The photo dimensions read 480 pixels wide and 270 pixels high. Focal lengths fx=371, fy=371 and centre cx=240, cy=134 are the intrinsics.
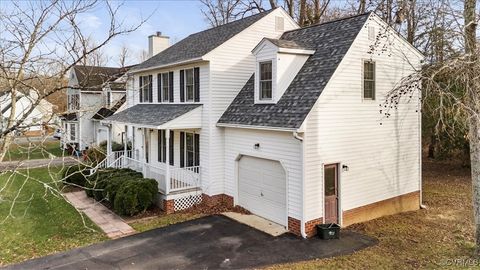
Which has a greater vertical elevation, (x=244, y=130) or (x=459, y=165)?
(x=244, y=130)

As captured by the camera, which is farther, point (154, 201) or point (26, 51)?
point (154, 201)

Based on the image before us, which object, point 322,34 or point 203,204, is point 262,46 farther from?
point 203,204

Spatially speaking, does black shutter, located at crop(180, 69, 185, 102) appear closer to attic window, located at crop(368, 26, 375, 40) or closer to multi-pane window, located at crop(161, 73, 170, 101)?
multi-pane window, located at crop(161, 73, 170, 101)

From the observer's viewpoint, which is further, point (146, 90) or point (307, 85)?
point (146, 90)

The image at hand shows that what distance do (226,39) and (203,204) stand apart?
6.86m

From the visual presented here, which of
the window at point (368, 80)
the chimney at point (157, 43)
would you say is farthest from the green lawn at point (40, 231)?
the chimney at point (157, 43)

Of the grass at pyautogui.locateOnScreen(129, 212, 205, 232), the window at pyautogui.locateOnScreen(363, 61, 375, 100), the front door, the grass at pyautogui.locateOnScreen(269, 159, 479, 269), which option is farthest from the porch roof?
the grass at pyautogui.locateOnScreen(269, 159, 479, 269)

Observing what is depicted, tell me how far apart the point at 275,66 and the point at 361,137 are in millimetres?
3883

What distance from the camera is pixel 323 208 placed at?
11930 mm

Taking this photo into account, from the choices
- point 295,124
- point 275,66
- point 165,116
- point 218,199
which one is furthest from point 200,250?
point 165,116

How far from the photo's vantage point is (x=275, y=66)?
12.7 metres

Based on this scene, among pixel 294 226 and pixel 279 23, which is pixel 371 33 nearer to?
pixel 279 23

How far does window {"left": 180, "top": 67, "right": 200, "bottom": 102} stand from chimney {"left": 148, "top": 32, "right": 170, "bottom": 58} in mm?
8451

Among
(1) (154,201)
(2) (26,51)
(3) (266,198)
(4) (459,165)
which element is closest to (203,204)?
(1) (154,201)
